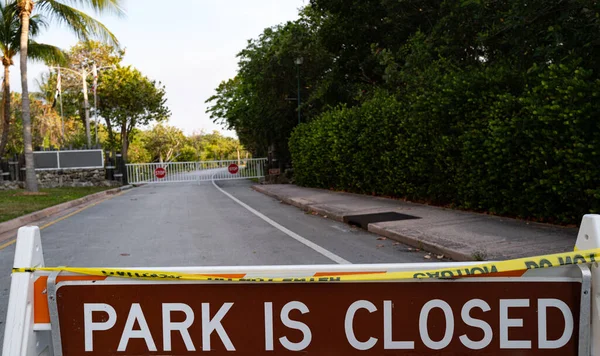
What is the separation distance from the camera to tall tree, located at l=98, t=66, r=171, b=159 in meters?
46.5

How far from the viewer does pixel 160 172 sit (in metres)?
36.0

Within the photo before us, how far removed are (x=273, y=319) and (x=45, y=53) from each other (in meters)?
24.3

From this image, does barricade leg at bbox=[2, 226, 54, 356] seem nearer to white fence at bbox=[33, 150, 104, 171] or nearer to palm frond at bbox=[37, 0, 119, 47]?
palm frond at bbox=[37, 0, 119, 47]

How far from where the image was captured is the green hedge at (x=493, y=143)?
24.8 ft

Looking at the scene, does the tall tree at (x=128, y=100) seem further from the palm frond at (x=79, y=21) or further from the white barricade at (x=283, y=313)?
the white barricade at (x=283, y=313)

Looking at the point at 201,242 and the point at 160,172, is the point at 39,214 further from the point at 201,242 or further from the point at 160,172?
the point at 160,172

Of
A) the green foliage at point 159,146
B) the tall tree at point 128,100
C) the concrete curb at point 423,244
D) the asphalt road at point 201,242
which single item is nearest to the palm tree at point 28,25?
the asphalt road at point 201,242

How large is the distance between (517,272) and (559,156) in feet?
21.6

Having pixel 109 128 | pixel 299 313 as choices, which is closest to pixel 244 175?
pixel 109 128

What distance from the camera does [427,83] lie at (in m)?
13.4

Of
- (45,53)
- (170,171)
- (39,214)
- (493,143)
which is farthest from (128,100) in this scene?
(493,143)

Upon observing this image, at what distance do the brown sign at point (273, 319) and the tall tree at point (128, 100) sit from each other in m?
46.1

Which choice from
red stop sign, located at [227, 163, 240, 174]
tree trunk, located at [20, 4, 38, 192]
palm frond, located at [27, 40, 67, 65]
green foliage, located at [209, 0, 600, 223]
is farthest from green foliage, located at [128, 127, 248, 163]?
green foliage, located at [209, 0, 600, 223]

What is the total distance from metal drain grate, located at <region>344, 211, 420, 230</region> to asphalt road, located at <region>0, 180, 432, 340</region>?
24cm
